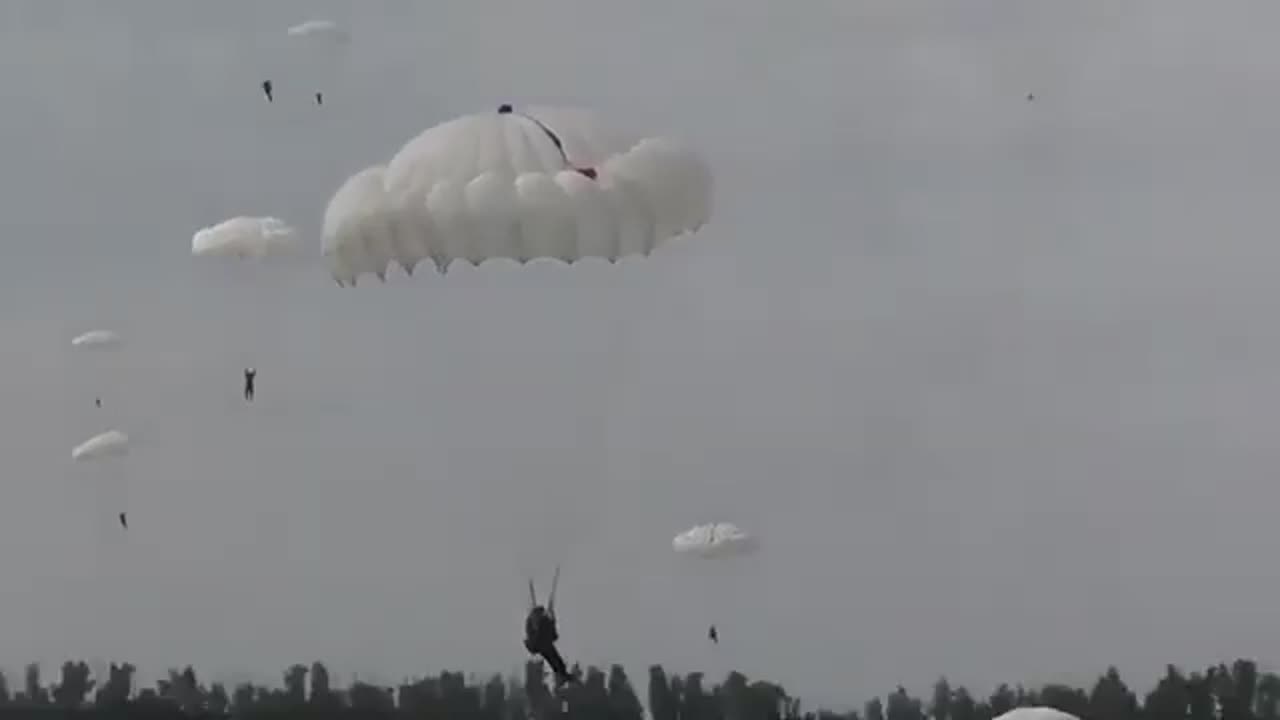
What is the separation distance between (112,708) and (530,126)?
418ft

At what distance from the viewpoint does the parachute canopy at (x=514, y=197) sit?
48.9 metres

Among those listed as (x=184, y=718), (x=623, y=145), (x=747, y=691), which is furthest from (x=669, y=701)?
(x=623, y=145)

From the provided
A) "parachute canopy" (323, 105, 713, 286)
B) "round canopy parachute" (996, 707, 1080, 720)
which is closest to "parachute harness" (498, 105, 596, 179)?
"parachute canopy" (323, 105, 713, 286)

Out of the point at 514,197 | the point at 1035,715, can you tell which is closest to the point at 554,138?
the point at 514,197

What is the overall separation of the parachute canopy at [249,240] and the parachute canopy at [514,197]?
7854mm

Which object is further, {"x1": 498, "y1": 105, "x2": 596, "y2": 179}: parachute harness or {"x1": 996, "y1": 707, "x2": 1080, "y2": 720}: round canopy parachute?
{"x1": 996, "y1": 707, "x2": 1080, "y2": 720}: round canopy parachute

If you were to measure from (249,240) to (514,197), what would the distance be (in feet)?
38.0

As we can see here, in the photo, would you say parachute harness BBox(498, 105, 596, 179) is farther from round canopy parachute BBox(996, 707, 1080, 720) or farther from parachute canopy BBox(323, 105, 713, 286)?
round canopy parachute BBox(996, 707, 1080, 720)

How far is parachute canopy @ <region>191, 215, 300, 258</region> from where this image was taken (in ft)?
193

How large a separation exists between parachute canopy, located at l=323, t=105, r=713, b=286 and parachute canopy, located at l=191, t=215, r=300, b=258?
25.8ft

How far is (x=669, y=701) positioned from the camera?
166 meters

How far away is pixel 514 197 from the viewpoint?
4875 cm

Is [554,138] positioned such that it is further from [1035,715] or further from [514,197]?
[1035,715]

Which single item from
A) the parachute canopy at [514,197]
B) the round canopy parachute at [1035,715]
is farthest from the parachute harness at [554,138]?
the round canopy parachute at [1035,715]
